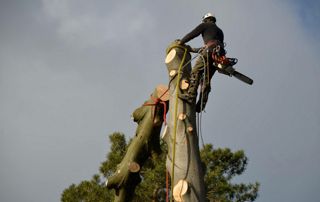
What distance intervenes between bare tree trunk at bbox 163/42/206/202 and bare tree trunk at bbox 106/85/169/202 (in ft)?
1.69

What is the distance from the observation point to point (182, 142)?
3.65m

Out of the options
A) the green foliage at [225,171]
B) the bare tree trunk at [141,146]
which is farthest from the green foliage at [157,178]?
the bare tree trunk at [141,146]

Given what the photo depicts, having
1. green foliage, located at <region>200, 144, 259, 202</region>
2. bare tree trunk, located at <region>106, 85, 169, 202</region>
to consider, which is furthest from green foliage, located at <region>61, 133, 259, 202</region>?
bare tree trunk, located at <region>106, 85, 169, 202</region>

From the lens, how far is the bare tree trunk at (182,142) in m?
3.45

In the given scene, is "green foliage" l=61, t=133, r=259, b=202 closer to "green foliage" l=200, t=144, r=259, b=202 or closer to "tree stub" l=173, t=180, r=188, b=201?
"green foliage" l=200, t=144, r=259, b=202

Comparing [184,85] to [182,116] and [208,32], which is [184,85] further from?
[208,32]

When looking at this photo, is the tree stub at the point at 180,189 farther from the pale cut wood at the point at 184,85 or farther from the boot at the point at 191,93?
the pale cut wood at the point at 184,85

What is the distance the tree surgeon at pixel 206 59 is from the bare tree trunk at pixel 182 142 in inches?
2.9

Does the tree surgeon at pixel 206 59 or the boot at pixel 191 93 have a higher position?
the tree surgeon at pixel 206 59

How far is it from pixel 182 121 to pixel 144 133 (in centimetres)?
101

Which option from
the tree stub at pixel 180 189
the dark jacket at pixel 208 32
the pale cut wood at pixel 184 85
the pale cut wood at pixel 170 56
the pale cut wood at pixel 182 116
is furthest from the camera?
the dark jacket at pixel 208 32

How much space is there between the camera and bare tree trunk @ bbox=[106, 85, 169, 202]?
4.60m

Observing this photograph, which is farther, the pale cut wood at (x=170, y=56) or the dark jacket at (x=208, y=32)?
the dark jacket at (x=208, y=32)

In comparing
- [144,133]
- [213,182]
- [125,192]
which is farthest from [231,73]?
[213,182]
